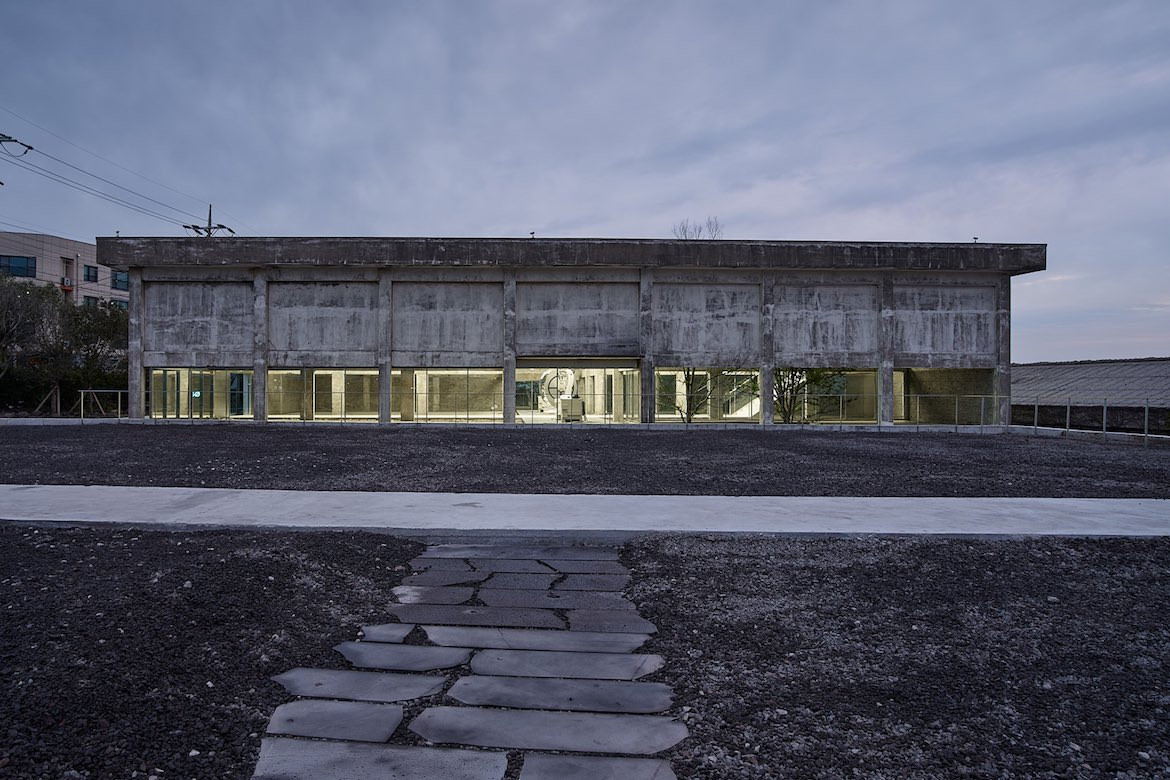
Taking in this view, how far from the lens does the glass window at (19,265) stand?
65.2m

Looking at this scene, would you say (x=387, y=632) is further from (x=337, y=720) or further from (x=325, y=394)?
(x=325, y=394)

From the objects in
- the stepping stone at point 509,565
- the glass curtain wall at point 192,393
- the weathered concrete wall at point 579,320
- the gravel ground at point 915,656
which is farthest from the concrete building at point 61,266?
the gravel ground at point 915,656

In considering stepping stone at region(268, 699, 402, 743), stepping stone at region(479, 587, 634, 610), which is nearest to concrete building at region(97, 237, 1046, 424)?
stepping stone at region(479, 587, 634, 610)

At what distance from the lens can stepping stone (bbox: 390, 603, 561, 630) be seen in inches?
193

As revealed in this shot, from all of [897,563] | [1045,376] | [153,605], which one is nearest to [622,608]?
[897,563]

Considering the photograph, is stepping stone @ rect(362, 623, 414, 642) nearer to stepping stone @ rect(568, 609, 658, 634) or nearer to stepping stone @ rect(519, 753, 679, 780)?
stepping stone @ rect(568, 609, 658, 634)

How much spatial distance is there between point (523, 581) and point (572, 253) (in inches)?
1160

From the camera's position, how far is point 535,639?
15.1 ft

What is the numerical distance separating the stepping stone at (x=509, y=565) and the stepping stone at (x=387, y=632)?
145 cm

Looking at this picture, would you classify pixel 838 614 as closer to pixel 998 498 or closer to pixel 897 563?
pixel 897 563

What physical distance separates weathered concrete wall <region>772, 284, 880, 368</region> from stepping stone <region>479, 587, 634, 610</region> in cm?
3148

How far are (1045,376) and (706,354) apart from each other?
93.0 feet

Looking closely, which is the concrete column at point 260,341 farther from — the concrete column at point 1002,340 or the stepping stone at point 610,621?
the concrete column at point 1002,340

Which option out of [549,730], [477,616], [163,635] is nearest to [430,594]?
[477,616]
